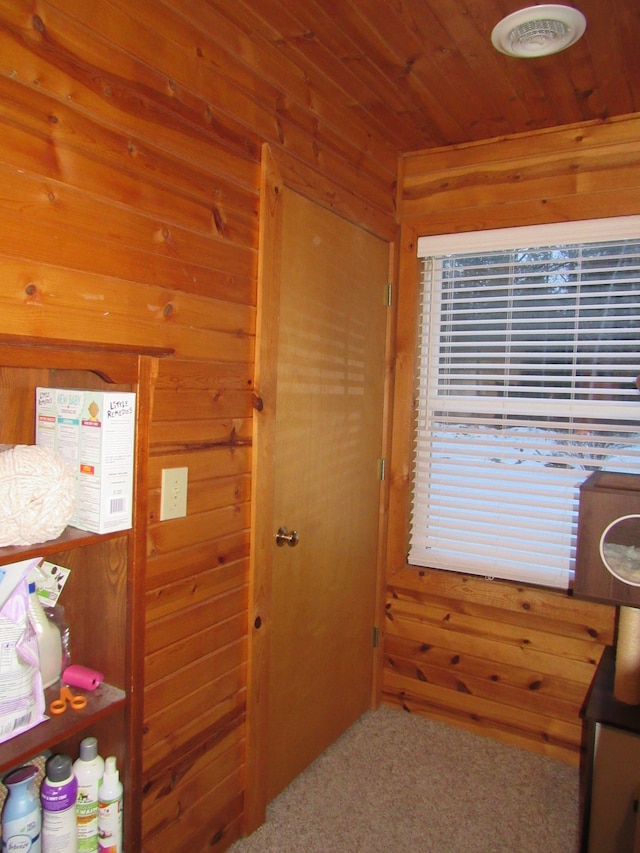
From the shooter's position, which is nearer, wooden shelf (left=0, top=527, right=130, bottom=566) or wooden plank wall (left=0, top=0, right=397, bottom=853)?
wooden shelf (left=0, top=527, right=130, bottom=566)

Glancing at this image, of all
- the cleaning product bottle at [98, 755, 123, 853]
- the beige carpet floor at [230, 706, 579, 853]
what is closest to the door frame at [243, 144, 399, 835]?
the beige carpet floor at [230, 706, 579, 853]

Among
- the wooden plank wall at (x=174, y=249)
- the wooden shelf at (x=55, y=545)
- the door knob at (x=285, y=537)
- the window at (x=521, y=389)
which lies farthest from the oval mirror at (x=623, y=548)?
the wooden shelf at (x=55, y=545)

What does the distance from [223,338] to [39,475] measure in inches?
30.8

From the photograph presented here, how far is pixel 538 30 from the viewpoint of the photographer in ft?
5.68

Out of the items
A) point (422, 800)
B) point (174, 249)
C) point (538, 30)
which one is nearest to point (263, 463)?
point (174, 249)

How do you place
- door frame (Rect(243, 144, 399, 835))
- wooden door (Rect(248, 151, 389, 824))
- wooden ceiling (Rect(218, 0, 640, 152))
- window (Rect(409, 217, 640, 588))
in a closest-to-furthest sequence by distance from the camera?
wooden ceiling (Rect(218, 0, 640, 152)) → door frame (Rect(243, 144, 399, 835)) → wooden door (Rect(248, 151, 389, 824)) → window (Rect(409, 217, 640, 588))

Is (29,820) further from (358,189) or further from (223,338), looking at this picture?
(358,189)

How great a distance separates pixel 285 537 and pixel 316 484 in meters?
0.27

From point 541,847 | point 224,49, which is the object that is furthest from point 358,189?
point 541,847

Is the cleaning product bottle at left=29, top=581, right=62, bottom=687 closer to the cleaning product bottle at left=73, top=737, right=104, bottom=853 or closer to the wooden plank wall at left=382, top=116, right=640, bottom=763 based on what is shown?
the cleaning product bottle at left=73, top=737, right=104, bottom=853

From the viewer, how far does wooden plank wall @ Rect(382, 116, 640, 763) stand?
237 cm

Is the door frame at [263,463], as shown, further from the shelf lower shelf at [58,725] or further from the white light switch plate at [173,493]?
the shelf lower shelf at [58,725]

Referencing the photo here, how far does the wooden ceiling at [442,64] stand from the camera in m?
1.69

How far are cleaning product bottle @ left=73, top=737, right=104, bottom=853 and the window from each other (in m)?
1.73
